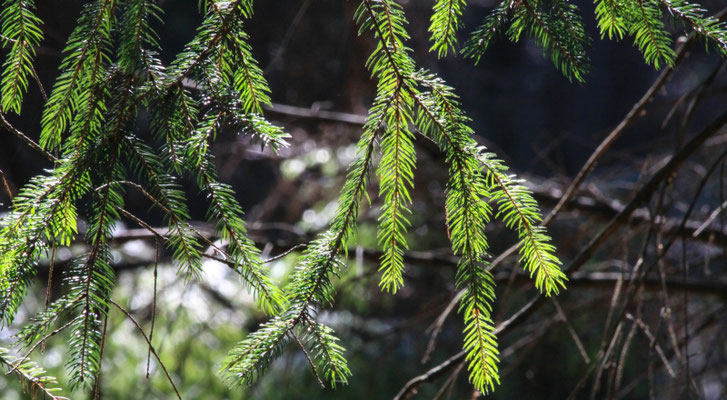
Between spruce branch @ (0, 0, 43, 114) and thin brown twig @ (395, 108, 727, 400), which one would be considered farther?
thin brown twig @ (395, 108, 727, 400)

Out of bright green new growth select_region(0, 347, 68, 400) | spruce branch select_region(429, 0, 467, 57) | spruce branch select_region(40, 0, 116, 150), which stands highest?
spruce branch select_region(429, 0, 467, 57)

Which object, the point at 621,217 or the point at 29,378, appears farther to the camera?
the point at 621,217

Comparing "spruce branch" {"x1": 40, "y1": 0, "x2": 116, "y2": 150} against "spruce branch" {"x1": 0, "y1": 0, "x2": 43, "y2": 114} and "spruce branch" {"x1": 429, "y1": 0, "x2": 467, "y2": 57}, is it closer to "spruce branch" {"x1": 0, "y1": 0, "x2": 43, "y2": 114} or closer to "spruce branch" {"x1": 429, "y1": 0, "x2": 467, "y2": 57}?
"spruce branch" {"x1": 0, "y1": 0, "x2": 43, "y2": 114}

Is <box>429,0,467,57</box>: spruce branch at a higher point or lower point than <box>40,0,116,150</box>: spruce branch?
higher

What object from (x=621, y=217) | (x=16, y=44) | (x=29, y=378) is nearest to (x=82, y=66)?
(x=16, y=44)

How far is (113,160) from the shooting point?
26.5 inches

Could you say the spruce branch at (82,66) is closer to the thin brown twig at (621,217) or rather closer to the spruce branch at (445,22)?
the spruce branch at (445,22)

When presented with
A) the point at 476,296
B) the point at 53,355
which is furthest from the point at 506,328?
the point at 53,355

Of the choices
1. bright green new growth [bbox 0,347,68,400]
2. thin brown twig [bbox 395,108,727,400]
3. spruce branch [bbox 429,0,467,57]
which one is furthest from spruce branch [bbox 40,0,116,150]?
thin brown twig [bbox 395,108,727,400]

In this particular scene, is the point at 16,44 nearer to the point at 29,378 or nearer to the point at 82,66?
the point at 82,66

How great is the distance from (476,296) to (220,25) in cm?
45

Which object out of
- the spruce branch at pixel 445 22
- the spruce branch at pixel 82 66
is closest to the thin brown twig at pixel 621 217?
the spruce branch at pixel 445 22

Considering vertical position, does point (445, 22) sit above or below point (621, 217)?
above

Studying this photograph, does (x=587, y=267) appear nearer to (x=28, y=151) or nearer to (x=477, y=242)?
(x=477, y=242)
